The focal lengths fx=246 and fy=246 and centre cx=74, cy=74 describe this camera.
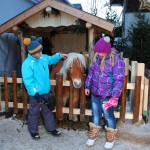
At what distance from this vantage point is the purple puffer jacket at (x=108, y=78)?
3.67 m

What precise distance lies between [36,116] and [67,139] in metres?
0.67

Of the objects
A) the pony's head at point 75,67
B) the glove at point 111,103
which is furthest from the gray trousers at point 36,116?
the glove at point 111,103

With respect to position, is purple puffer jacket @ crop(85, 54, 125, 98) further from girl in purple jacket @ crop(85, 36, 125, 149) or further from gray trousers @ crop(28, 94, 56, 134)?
gray trousers @ crop(28, 94, 56, 134)

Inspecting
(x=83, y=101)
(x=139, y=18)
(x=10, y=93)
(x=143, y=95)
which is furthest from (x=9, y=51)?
(x=139, y=18)

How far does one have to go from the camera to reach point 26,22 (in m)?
5.91

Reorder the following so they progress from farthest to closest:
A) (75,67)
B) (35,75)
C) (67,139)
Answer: (75,67) → (67,139) → (35,75)

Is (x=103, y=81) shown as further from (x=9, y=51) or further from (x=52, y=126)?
(x=9, y=51)

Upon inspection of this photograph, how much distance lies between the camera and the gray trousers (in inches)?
166

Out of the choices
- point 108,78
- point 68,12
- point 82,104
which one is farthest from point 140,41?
point 108,78

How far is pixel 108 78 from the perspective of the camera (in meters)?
3.79

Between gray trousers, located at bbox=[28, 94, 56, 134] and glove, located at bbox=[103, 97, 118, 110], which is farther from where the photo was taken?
gray trousers, located at bbox=[28, 94, 56, 134]

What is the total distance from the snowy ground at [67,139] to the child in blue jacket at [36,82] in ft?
0.56

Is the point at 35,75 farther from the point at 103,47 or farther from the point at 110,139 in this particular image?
the point at 110,139

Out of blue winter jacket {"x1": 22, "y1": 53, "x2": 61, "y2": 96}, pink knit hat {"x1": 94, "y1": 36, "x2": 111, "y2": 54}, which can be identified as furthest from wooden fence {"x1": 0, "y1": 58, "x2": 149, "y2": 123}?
pink knit hat {"x1": 94, "y1": 36, "x2": 111, "y2": 54}
